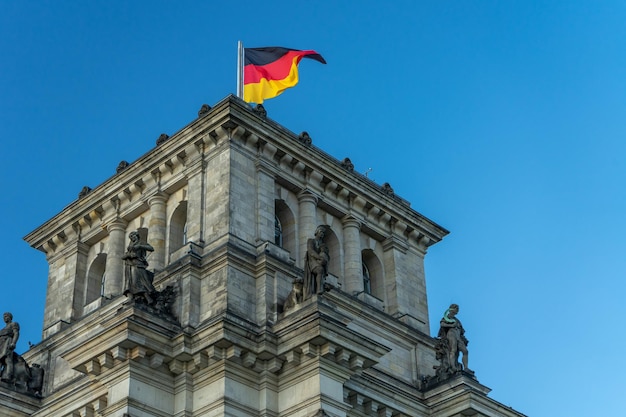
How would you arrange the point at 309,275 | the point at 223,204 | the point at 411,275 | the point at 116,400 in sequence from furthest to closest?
the point at 411,275 → the point at 223,204 → the point at 309,275 → the point at 116,400

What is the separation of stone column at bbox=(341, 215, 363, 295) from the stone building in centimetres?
5

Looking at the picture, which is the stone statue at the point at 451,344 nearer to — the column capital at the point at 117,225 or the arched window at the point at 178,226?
the arched window at the point at 178,226

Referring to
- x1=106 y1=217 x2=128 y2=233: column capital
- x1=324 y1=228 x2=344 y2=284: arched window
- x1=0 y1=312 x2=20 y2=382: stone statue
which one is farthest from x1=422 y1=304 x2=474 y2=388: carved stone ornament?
Result: x1=0 y1=312 x2=20 y2=382: stone statue

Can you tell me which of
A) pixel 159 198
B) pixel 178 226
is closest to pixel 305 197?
pixel 178 226

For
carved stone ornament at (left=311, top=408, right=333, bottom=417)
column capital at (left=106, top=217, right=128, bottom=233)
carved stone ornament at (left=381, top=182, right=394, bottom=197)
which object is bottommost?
carved stone ornament at (left=311, top=408, right=333, bottom=417)

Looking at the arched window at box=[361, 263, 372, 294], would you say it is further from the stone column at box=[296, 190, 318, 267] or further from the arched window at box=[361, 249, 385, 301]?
the stone column at box=[296, 190, 318, 267]

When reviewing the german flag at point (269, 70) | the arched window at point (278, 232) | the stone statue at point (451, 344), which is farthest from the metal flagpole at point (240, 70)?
the stone statue at point (451, 344)

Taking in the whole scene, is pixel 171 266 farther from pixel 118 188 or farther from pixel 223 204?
pixel 118 188

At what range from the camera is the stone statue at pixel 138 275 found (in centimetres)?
3083

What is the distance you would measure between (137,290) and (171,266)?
244 centimetres

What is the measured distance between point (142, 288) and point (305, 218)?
713cm

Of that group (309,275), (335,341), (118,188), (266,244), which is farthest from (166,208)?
(335,341)

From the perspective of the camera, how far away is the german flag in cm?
3931

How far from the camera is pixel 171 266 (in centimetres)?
3306
